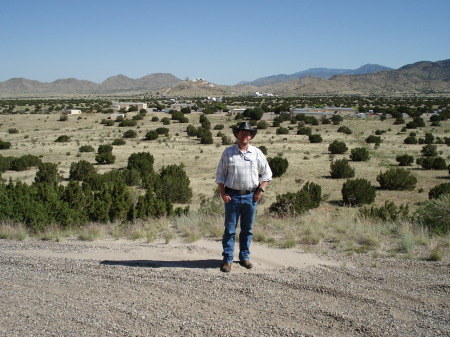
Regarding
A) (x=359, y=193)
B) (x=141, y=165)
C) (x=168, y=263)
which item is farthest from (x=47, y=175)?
(x=168, y=263)

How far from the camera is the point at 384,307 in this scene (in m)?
4.70

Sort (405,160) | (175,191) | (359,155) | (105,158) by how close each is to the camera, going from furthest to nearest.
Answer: (359,155)
(105,158)
(405,160)
(175,191)

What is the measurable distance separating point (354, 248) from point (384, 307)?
2.21 meters

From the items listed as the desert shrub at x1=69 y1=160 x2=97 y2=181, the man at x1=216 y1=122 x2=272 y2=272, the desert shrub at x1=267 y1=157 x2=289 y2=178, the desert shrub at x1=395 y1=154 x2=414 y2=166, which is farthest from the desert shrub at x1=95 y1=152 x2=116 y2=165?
the man at x1=216 y1=122 x2=272 y2=272

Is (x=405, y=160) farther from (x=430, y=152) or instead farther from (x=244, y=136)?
(x=244, y=136)

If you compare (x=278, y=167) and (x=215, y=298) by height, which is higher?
(x=215, y=298)

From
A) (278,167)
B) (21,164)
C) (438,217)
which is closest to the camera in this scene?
(438,217)

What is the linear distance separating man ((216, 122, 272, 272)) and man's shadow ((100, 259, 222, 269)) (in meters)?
0.33

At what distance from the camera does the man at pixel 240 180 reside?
5.70 m

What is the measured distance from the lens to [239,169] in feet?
18.7

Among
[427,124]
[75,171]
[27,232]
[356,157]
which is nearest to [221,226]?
[27,232]

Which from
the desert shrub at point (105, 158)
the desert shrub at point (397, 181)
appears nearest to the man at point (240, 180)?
the desert shrub at point (397, 181)

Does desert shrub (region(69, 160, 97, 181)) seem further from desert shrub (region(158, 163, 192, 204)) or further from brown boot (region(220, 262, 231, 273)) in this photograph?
brown boot (region(220, 262, 231, 273))

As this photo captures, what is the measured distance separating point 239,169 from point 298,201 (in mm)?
9413
